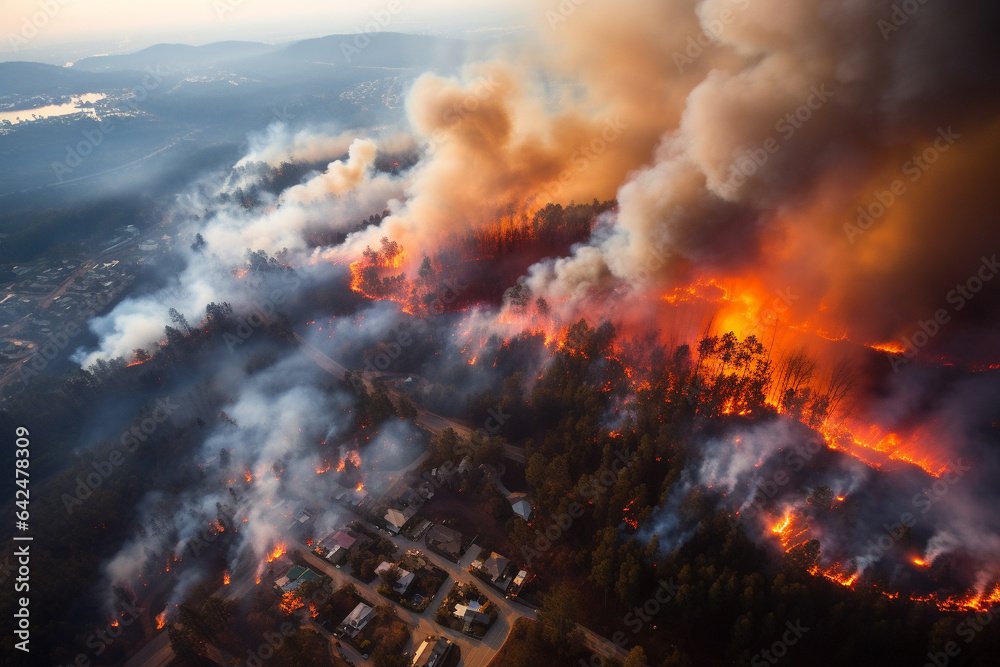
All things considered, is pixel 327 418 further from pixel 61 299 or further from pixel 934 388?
pixel 61 299

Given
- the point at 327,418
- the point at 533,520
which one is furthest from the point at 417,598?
the point at 327,418

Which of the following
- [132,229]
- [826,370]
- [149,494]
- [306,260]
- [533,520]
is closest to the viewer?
[533,520]

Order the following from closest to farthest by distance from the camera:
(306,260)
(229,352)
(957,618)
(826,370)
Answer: (957,618)
(826,370)
(229,352)
(306,260)

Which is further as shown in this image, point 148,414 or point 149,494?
point 148,414

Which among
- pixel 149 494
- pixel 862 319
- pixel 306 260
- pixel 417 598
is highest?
pixel 306 260

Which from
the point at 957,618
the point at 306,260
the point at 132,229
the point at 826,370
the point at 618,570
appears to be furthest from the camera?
the point at 132,229

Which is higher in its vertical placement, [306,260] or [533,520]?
[306,260]

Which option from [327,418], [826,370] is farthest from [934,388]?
[327,418]

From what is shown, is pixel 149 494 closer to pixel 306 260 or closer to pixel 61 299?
pixel 306 260

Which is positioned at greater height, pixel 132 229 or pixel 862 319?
pixel 132 229
